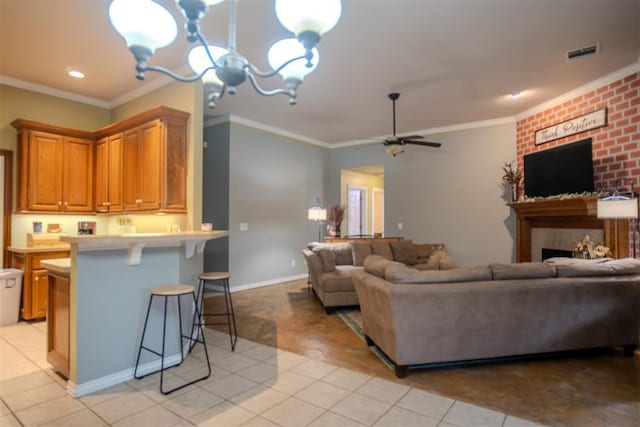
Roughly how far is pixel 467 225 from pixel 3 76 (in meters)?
7.02

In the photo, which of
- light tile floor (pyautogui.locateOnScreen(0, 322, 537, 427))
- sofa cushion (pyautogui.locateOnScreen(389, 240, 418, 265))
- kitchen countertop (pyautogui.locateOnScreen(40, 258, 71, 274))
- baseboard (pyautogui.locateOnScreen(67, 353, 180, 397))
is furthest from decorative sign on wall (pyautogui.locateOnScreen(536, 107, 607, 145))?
kitchen countertop (pyautogui.locateOnScreen(40, 258, 71, 274))

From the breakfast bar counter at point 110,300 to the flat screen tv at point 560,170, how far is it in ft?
15.1

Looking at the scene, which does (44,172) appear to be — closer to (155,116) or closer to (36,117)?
(36,117)

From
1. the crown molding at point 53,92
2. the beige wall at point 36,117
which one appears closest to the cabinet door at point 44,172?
the beige wall at point 36,117

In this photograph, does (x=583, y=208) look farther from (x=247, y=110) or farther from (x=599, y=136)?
(x=247, y=110)

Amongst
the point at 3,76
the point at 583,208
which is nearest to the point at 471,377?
the point at 583,208

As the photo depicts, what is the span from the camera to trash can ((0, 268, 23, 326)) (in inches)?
153

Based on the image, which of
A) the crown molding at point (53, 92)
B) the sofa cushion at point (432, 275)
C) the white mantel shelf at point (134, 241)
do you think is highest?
the crown molding at point (53, 92)

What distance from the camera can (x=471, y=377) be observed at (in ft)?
8.69

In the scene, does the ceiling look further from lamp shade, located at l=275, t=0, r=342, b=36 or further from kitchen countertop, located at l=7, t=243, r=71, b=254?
kitchen countertop, located at l=7, t=243, r=71, b=254

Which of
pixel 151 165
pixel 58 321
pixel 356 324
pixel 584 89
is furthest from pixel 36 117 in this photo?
pixel 584 89

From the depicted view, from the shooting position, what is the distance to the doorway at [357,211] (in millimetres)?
8445

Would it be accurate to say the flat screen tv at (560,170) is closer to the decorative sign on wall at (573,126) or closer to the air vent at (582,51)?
the decorative sign on wall at (573,126)

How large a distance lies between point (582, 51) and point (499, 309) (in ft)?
9.45
